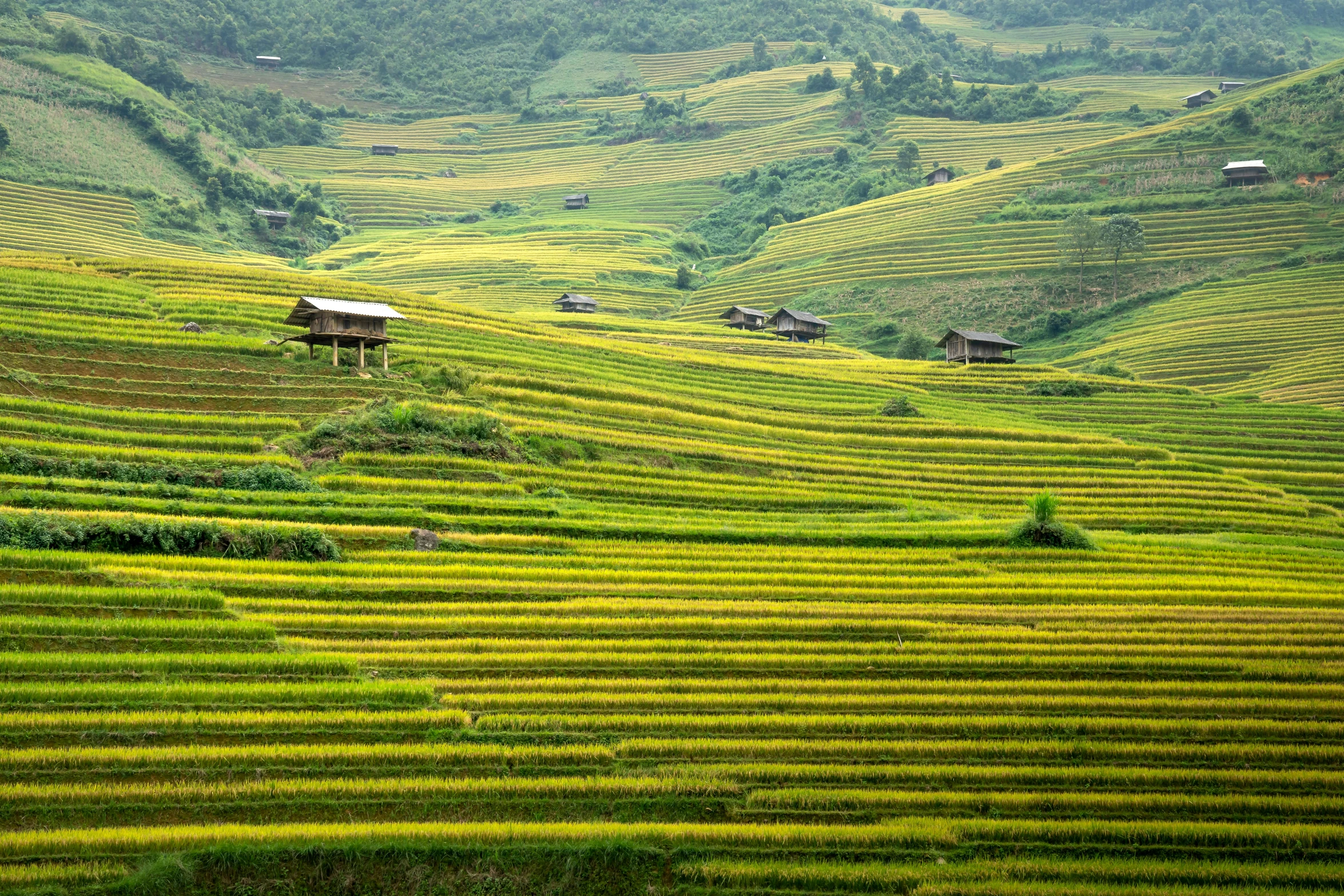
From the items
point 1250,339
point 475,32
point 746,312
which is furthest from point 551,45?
point 1250,339

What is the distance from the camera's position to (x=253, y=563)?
23.1 metres

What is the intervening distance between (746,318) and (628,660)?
5876cm

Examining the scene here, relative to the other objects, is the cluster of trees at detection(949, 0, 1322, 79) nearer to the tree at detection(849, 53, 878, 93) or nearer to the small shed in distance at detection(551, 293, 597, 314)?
the tree at detection(849, 53, 878, 93)

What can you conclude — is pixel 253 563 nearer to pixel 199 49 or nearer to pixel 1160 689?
pixel 1160 689

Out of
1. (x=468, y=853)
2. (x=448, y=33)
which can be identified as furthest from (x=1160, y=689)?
(x=448, y=33)

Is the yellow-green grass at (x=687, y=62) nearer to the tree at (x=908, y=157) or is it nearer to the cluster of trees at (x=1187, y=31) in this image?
the cluster of trees at (x=1187, y=31)

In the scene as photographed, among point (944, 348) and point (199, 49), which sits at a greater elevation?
point (199, 49)

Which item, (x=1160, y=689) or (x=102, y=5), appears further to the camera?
(x=102, y=5)

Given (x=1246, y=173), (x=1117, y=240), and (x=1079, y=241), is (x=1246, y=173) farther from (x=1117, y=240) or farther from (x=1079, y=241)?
(x=1079, y=241)

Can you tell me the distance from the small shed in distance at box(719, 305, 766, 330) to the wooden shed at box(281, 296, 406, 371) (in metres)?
42.6

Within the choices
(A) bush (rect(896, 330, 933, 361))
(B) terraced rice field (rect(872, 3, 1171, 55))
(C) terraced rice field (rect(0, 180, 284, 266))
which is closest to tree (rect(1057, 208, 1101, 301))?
(A) bush (rect(896, 330, 933, 361))

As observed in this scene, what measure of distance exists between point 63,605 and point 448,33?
172 metres

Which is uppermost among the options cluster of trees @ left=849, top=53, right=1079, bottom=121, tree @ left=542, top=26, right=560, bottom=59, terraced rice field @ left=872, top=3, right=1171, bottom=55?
terraced rice field @ left=872, top=3, right=1171, bottom=55

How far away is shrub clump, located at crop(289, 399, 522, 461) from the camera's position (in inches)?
1214
